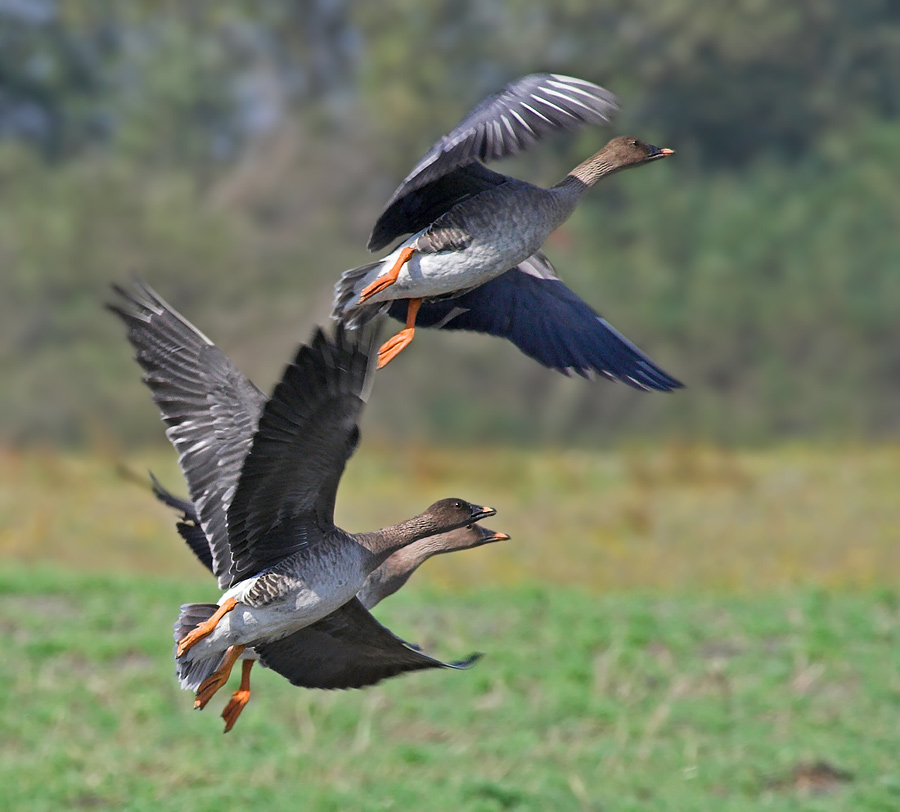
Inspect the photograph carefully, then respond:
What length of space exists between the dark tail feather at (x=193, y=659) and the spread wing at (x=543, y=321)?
1.25 meters

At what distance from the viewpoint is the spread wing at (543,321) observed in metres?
5.23

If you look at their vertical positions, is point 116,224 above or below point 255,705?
above

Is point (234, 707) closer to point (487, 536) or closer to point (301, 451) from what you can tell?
point (301, 451)

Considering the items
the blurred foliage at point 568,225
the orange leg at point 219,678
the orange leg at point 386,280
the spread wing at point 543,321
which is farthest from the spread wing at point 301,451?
the blurred foliage at point 568,225

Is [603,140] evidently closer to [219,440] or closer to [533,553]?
[533,553]

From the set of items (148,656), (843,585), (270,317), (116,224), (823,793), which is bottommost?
(823,793)

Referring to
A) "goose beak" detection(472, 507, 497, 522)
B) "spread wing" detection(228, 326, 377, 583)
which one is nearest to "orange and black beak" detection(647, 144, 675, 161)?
"goose beak" detection(472, 507, 497, 522)

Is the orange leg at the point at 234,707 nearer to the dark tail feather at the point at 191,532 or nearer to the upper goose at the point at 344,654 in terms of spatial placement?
the upper goose at the point at 344,654

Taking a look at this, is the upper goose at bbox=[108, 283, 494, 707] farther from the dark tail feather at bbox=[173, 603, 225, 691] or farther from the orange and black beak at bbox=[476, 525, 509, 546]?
the orange and black beak at bbox=[476, 525, 509, 546]

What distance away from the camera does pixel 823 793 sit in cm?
732

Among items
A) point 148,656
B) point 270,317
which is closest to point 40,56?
point 270,317

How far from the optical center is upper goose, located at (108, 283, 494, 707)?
421cm

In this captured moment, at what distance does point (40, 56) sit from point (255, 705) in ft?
63.9

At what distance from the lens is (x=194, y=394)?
5.65 meters
